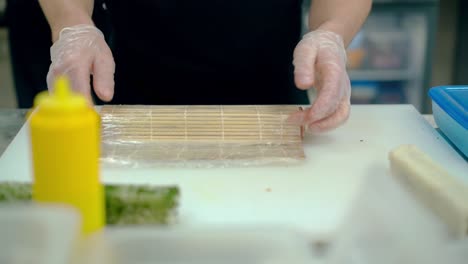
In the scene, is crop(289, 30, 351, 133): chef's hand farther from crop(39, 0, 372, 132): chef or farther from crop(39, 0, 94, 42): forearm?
crop(39, 0, 94, 42): forearm

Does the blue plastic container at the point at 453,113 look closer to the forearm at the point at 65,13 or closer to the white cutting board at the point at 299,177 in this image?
the white cutting board at the point at 299,177

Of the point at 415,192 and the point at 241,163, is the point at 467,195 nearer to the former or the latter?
the point at 415,192

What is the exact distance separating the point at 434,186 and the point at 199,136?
40cm

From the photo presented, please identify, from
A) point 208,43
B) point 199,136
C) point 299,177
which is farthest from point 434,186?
point 208,43

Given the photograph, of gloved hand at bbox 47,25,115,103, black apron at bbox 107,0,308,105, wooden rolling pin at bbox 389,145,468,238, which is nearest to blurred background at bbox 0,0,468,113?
black apron at bbox 107,0,308,105

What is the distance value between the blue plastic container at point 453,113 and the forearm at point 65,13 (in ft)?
1.95

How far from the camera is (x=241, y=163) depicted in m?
0.96

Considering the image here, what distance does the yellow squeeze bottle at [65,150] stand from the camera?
56 cm

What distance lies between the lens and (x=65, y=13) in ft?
Answer: 3.77

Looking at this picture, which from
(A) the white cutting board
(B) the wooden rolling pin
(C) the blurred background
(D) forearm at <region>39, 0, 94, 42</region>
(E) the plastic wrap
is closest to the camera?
(B) the wooden rolling pin

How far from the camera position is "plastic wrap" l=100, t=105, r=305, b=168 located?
0.97 m

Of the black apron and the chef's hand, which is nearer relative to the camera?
the chef's hand

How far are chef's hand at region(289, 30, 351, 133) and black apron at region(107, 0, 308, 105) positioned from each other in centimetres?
24

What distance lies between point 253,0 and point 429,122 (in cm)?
40
